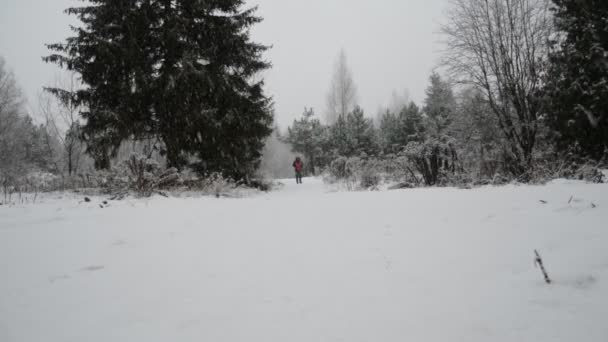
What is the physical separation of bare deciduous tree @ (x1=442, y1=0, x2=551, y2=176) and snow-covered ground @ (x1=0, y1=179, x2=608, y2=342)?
17.9 ft

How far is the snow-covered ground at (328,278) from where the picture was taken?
1.02 meters

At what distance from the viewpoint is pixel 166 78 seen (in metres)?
7.53

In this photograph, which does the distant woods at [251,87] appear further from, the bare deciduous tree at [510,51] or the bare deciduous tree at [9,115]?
the bare deciduous tree at [9,115]

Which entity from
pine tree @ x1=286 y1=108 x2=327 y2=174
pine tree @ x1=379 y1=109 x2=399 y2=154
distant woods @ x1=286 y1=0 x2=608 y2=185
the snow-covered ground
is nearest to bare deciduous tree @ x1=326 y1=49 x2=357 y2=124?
pine tree @ x1=286 y1=108 x2=327 y2=174

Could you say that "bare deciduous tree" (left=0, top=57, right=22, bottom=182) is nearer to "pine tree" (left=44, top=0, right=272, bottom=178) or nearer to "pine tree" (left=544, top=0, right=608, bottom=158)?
"pine tree" (left=44, top=0, right=272, bottom=178)

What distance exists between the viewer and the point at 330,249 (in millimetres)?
1957

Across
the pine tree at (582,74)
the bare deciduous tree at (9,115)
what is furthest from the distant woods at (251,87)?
the bare deciduous tree at (9,115)

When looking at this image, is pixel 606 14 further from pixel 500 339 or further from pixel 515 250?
pixel 500 339

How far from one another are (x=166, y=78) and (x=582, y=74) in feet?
45.8

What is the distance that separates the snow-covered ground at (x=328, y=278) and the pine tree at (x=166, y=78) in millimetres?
5580

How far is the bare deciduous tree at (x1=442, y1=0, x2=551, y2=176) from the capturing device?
6.74 metres

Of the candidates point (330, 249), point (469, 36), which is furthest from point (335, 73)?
point (330, 249)

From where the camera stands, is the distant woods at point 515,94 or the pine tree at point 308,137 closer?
the distant woods at point 515,94

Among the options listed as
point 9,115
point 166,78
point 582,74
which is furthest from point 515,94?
point 9,115
